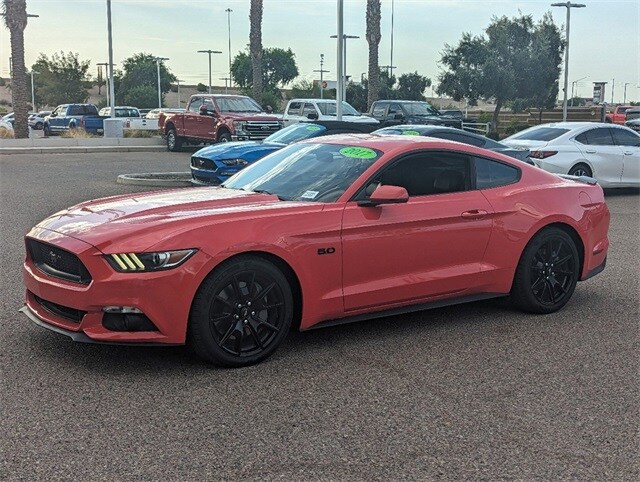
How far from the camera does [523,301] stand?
253 inches

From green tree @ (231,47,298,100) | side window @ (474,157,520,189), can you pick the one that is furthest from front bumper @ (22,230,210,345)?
green tree @ (231,47,298,100)

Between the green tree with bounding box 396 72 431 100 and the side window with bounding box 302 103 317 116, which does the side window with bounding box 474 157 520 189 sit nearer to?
the side window with bounding box 302 103 317 116

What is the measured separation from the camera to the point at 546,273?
21.3 ft

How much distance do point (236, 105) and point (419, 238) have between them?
1968 centimetres

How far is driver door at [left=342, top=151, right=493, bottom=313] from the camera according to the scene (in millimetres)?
5465

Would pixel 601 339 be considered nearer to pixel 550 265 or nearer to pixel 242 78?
pixel 550 265

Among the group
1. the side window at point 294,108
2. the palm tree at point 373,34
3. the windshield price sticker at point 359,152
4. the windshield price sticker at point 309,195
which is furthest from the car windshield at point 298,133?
the palm tree at point 373,34

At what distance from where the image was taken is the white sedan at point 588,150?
49.8 feet

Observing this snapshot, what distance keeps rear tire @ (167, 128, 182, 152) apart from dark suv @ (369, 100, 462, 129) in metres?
7.17

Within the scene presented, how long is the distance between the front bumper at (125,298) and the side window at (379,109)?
76.5 ft

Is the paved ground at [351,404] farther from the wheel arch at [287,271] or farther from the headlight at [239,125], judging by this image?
the headlight at [239,125]

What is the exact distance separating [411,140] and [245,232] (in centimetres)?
187

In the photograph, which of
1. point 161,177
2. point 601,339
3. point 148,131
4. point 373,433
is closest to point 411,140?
point 601,339

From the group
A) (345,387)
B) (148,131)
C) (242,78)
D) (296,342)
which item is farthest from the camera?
(242,78)
